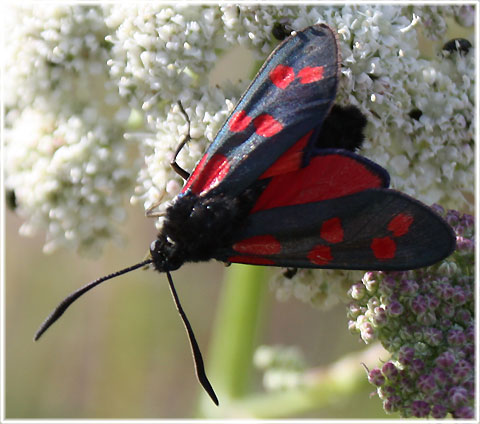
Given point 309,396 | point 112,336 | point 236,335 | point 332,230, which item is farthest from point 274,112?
point 112,336

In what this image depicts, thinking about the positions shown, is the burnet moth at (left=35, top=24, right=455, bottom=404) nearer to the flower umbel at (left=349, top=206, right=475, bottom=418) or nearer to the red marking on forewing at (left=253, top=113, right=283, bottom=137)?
the red marking on forewing at (left=253, top=113, right=283, bottom=137)

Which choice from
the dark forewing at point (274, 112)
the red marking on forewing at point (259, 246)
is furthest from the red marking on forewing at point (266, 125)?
the red marking on forewing at point (259, 246)

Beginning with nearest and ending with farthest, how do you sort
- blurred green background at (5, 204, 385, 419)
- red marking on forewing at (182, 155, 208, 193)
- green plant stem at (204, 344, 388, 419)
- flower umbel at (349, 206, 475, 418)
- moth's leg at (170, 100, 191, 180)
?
flower umbel at (349, 206, 475, 418)
red marking on forewing at (182, 155, 208, 193)
moth's leg at (170, 100, 191, 180)
green plant stem at (204, 344, 388, 419)
blurred green background at (5, 204, 385, 419)

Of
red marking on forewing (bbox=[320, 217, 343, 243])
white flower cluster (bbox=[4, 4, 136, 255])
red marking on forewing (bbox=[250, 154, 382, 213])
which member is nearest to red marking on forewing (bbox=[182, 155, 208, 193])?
red marking on forewing (bbox=[250, 154, 382, 213])

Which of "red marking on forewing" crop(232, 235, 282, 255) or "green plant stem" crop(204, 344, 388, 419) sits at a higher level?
"red marking on forewing" crop(232, 235, 282, 255)

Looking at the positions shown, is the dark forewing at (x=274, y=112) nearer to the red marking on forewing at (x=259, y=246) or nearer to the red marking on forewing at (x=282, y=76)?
the red marking on forewing at (x=282, y=76)

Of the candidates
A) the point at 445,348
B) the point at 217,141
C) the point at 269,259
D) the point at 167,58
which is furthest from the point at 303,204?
the point at 167,58

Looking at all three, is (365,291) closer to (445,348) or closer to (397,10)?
(445,348)
